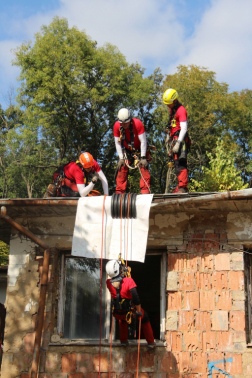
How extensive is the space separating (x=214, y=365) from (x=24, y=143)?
70.4ft

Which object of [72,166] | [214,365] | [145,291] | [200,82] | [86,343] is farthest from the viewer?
[200,82]

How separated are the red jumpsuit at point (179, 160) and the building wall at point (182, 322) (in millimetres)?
1061

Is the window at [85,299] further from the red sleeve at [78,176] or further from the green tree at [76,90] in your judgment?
the green tree at [76,90]

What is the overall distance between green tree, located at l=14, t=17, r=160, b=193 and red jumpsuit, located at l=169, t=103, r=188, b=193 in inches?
600

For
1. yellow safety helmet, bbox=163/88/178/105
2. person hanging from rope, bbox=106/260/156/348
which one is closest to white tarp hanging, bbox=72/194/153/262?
person hanging from rope, bbox=106/260/156/348

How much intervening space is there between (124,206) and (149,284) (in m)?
3.22

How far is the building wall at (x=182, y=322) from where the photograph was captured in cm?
677

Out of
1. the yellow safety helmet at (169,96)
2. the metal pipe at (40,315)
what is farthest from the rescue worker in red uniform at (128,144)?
the metal pipe at (40,315)

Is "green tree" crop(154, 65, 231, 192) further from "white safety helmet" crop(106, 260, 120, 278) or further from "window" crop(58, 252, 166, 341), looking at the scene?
"white safety helmet" crop(106, 260, 120, 278)

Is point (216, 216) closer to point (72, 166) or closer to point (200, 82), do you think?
point (72, 166)

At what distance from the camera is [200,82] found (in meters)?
24.8

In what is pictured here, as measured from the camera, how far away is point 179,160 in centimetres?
845

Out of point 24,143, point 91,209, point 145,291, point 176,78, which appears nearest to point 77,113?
point 24,143

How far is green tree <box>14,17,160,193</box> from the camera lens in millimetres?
23594
